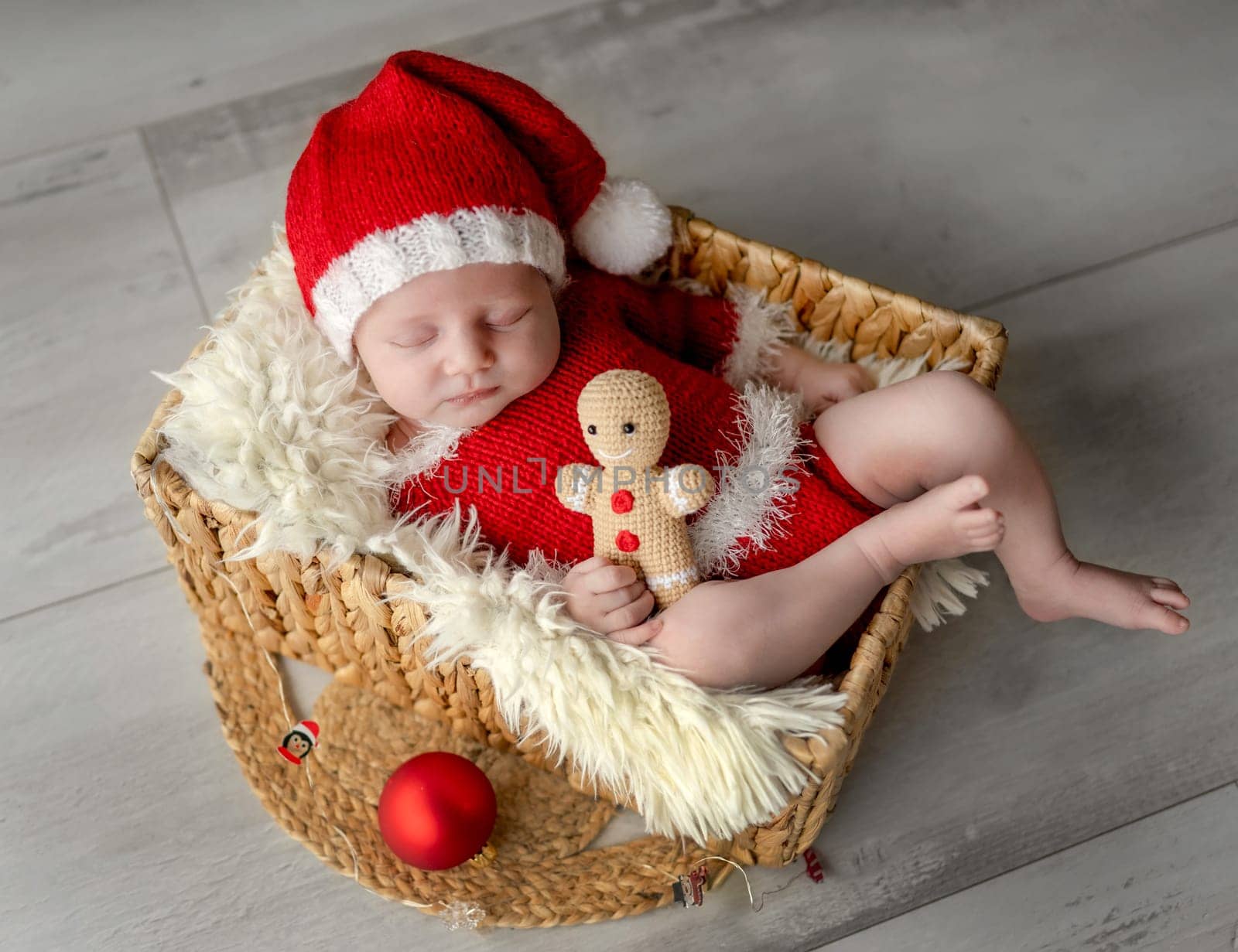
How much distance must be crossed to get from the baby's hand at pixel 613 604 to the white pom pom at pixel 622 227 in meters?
0.38

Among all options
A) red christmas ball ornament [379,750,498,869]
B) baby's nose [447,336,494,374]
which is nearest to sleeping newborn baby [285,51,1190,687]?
baby's nose [447,336,494,374]

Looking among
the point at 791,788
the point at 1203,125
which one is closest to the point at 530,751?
the point at 791,788

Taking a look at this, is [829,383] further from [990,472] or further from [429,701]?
[429,701]

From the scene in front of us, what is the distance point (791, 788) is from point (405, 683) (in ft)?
1.34

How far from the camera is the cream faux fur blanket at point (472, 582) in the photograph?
89 centimetres

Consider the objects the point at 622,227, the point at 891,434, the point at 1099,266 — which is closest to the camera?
the point at 891,434

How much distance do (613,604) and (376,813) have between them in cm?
36

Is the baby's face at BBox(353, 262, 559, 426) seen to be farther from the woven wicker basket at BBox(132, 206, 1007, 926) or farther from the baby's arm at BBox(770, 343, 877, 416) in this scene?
the baby's arm at BBox(770, 343, 877, 416)

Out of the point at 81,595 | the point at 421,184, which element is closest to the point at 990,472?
the point at 421,184

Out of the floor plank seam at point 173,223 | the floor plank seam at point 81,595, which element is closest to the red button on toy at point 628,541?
the floor plank seam at point 81,595

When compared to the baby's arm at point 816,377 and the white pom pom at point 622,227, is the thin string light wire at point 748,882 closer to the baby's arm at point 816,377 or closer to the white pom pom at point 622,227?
the baby's arm at point 816,377

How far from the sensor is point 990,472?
3.24ft

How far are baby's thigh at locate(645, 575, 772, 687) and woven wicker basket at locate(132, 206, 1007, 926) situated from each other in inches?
3.4

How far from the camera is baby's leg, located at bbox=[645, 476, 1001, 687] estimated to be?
3.02 feet
